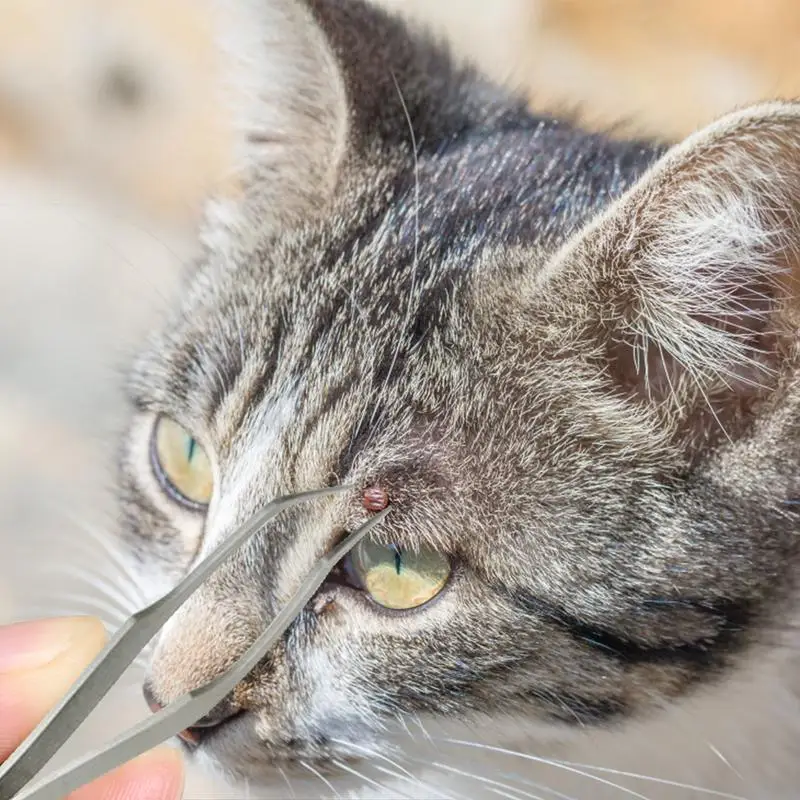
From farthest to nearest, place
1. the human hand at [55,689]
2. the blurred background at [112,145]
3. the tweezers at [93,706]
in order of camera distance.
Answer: the blurred background at [112,145] < the human hand at [55,689] < the tweezers at [93,706]

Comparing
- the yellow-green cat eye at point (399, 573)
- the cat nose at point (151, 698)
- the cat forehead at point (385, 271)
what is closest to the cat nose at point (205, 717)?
the cat nose at point (151, 698)

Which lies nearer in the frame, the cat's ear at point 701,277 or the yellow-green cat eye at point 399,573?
the cat's ear at point 701,277

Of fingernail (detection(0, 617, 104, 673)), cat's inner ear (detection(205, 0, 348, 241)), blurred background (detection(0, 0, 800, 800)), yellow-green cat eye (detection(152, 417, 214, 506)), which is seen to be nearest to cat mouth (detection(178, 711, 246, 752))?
fingernail (detection(0, 617, 104, 673))

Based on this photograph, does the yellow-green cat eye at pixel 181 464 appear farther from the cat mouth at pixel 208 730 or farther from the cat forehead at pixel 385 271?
the cat mouth at pixel 208 730

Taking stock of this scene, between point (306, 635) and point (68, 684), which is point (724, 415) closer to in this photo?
point (306, 635)

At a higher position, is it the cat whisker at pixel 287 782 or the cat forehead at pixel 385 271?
the cat forehead at pixel 385 271

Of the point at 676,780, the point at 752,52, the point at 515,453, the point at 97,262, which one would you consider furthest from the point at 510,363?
the point at 97,262

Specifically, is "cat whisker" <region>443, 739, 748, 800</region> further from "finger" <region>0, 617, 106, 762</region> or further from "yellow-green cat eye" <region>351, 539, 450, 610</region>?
"finger" <region>0, 617, 106, 762</region>

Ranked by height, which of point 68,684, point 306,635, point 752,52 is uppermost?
point 752,52
